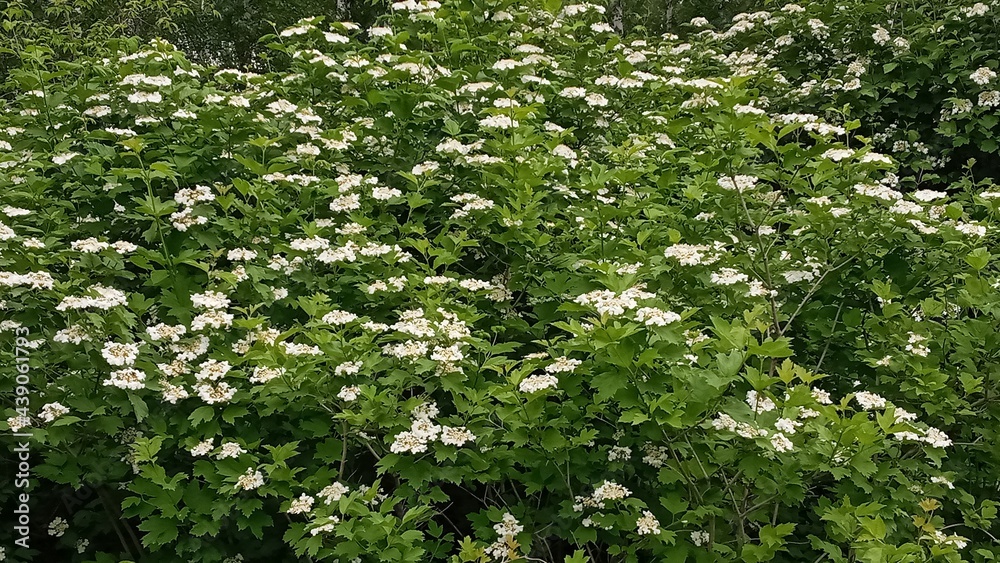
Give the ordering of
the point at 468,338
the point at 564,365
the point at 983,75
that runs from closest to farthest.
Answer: the point at 564,365
the point at 468,338
the point at 983,75

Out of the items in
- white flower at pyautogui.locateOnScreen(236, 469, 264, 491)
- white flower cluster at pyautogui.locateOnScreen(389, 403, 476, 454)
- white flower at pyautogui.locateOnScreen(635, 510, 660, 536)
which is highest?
white flower cluster at pyautogui.locateOnScreen(389, 403, 476, 454)

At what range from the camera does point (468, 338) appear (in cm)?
237

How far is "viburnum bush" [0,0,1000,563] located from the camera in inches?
86.7

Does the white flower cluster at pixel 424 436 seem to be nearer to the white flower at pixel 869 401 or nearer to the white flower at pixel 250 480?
the white flower at pixel 250 480

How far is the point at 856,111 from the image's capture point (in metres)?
5.55

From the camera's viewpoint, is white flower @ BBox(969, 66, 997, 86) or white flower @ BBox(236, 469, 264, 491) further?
white flower @ BBox(969, 66, 997, 86)

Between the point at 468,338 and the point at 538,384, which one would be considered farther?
the point at 468,338

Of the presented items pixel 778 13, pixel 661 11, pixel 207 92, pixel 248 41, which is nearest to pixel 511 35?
pixel 207 92

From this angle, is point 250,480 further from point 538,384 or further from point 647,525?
point 647,525

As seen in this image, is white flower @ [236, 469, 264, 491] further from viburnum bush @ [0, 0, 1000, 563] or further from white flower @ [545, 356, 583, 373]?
white flower @ [545, 356, 583, 373]

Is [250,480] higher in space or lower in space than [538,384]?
lower

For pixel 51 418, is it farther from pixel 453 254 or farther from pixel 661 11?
pixel 661 11

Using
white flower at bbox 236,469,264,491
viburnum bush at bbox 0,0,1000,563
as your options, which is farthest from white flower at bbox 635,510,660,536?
white flower at bbox 236,469,264,491

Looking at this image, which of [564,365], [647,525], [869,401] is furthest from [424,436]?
[869,401]
